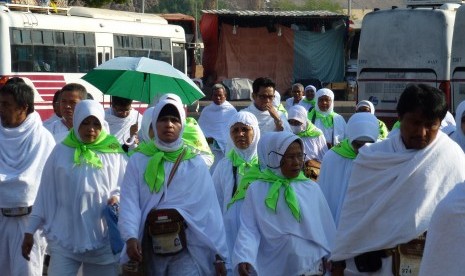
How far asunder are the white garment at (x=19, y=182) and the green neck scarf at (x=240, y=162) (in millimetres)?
1388

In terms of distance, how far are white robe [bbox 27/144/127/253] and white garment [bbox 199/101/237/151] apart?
719cm

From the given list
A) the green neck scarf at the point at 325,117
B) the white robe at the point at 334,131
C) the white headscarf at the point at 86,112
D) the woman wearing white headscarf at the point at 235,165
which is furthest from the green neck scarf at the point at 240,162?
the green neck scarf at the point at 325,117

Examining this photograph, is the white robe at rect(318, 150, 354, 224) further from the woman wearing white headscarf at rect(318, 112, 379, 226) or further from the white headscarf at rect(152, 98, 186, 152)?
the white headscarf at rect(152, 98, 186, 152)

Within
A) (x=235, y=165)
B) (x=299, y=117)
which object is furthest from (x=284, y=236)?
(x=299, y=117)

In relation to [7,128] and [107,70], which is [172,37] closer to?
[107,70]

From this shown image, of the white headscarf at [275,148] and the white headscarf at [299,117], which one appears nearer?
the white headscarf at [275,148]

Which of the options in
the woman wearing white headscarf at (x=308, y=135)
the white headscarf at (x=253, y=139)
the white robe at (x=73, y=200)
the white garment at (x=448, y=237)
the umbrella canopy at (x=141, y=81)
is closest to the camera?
the white garment at (x=448, y=237)

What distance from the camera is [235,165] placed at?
8.55 m

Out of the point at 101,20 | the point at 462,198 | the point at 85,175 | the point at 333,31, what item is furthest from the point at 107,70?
the point at 333,31

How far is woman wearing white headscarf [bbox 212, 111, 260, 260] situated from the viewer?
7855mm

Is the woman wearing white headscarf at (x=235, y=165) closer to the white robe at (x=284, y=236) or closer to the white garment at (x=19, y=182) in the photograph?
the white robe at (x=284, y=236)

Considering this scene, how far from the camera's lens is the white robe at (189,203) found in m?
6.76

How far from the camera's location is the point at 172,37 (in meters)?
30.0

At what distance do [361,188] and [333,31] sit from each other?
39528 millimetres
